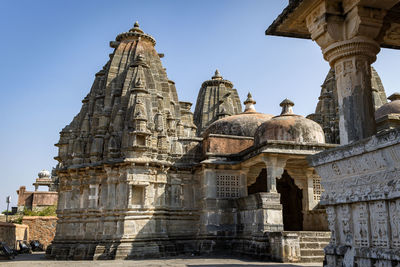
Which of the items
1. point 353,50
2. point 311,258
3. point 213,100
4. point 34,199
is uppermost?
point 213,100

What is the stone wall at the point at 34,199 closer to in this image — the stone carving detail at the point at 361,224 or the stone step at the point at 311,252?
the stone step at the point at 311,252

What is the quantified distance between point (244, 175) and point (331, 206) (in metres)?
12.1

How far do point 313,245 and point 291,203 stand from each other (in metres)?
8.72

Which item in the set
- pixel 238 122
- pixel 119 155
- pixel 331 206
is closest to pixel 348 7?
pixel 331 206

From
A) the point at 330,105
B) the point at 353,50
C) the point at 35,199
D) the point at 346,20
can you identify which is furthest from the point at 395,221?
the point at 35,199

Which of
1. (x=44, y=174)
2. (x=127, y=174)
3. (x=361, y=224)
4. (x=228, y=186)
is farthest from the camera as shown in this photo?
(x=44, y=174)

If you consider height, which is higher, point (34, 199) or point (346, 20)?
point (346, 20)

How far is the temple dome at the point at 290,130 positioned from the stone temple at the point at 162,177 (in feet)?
0.15

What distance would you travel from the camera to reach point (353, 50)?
6477 millimetres

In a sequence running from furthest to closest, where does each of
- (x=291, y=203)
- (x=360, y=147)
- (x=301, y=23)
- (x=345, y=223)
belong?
(x=291, y=203) → (x=301, y=23) → (x=345, y=223) → (x=360, y=147)

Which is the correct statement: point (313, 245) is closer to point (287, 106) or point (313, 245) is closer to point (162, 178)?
point (287, 106)

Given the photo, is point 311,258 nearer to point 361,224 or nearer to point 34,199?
point 361,224

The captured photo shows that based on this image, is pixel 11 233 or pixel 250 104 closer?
pixel 250 104

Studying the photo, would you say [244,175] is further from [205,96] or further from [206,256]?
[205,96]
